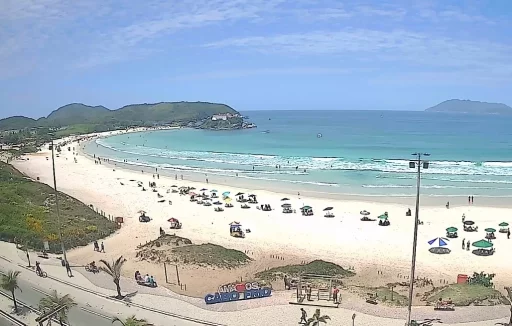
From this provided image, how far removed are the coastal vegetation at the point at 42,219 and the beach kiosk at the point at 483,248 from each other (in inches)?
947

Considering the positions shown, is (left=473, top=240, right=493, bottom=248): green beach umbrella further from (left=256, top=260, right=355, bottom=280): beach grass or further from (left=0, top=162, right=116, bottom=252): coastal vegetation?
(left=0, top=162, right=116, bottom=252): coastal vegetation

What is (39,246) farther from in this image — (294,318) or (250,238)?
(294,318)

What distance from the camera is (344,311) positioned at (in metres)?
17.8

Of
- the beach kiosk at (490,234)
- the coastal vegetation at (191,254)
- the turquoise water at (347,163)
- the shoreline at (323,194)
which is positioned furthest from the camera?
the turquoise water at (347,163)

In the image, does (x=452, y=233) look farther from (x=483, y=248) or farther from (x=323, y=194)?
(x=323, y=194)

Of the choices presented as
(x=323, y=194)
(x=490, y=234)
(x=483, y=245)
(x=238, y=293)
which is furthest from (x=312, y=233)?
(x=238, y=293)

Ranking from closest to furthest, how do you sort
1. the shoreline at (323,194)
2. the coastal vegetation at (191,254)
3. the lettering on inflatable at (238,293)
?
the lettering on inflatable at (238,293)
the coastal vegetation at (191,254)
the shoreline at (323,194)

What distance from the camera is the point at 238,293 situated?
753 inches

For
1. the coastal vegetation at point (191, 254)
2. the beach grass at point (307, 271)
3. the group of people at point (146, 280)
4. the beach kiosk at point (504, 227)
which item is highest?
the group of people at point (146, 280)

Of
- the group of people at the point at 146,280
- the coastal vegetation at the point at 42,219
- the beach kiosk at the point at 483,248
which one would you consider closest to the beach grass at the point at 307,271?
the group of people at the point at 146,280

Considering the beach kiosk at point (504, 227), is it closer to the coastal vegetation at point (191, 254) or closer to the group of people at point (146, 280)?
the coastal vegetation at point (191, 254)

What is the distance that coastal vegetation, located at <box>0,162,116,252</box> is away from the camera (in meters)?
27.4

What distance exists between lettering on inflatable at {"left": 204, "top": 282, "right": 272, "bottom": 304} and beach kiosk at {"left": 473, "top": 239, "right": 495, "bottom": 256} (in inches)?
616

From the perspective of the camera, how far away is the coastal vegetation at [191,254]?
24.7 meters
